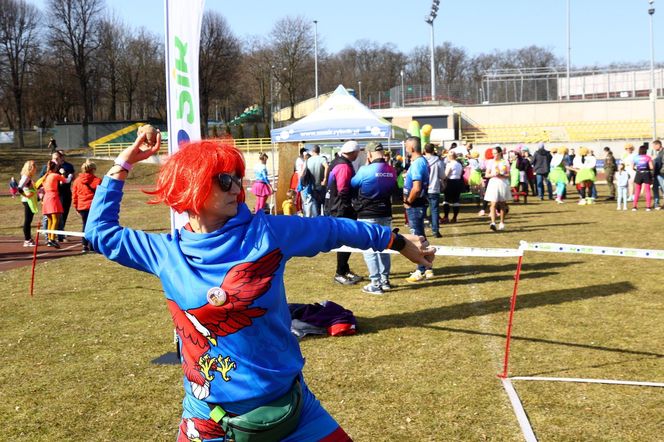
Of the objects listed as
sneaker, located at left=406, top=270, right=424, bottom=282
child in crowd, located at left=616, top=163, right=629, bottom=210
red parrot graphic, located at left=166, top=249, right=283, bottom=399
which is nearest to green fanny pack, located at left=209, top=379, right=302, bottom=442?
red parrot graphic, located at left=166, top=249, right=283, bottom=399

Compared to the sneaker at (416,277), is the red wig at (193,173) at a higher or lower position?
higher

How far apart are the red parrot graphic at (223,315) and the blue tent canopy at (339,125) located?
13923mm

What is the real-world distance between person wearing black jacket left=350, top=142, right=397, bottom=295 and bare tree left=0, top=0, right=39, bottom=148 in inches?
2338

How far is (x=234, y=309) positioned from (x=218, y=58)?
6864 cm

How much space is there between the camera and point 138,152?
292 cm

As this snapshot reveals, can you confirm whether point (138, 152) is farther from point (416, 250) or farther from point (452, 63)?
point (452, 63)

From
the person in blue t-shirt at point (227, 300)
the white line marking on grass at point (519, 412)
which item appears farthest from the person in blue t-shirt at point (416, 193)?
the person in blue t-shirt at point (227, 300)

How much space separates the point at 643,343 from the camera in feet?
20.7

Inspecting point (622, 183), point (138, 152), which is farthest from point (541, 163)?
point (138, 152)

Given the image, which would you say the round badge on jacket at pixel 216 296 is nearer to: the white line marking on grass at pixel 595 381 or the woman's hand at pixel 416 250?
the woman's hand at pixel 416 250

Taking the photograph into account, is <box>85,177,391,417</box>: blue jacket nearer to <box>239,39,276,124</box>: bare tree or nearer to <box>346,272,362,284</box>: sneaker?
<box>346,272,362,284</box>: sneaker

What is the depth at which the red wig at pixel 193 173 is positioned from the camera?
2.35m

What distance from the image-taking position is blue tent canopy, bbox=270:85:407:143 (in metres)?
16.3

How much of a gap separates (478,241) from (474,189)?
26.8 ft
